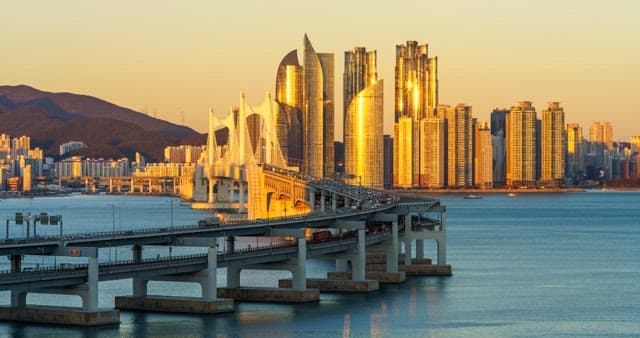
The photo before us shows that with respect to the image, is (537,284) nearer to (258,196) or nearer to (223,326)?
(223,326)

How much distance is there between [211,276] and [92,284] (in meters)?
5.78

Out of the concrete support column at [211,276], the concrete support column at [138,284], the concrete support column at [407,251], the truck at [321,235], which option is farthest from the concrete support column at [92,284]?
the truck at [321,235]

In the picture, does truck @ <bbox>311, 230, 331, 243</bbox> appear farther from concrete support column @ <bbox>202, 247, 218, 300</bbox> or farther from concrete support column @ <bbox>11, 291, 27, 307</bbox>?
concrete support column @ <bbox>11, 291, 27, 307</bbox>

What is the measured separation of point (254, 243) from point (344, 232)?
17.8 m

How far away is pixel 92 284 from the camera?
43438mm

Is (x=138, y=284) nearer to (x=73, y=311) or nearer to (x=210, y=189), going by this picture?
(x=73, y=311)

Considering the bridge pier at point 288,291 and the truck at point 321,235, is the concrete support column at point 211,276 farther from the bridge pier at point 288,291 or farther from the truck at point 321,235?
the truck at point 321,235

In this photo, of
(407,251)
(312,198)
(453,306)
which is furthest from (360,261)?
(312,198)

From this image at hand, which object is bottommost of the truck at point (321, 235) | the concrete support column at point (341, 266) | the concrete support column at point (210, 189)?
the concrete support column at point (341, 266)

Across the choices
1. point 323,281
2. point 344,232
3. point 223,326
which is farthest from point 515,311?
point 344,232

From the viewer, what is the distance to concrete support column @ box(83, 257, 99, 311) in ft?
143

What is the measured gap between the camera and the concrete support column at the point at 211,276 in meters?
48.2

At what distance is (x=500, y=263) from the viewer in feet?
262

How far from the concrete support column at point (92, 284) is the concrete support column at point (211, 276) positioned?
17.2 ft
